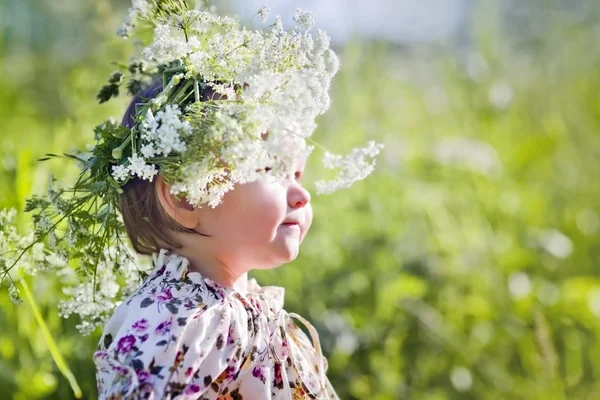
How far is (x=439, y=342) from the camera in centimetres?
215

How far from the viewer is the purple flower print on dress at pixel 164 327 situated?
1047 millimetres

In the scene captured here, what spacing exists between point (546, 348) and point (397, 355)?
0.40m

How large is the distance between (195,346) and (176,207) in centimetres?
21

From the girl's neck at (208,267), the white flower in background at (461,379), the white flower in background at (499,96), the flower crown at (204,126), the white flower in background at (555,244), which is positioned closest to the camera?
the flower crown at (204,126)

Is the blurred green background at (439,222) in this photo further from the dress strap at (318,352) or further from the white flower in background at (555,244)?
the dress strap at (318,352)

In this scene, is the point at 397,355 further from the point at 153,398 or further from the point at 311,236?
the point at 153,398

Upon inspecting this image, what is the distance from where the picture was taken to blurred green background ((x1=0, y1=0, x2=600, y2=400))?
188 cm

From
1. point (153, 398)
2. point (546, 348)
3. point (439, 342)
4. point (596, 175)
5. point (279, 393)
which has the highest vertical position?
point (153, 398)

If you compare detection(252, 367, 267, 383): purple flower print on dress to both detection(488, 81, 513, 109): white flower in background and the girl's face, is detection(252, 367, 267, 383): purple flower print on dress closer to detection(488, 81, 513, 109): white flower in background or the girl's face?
the girl's face

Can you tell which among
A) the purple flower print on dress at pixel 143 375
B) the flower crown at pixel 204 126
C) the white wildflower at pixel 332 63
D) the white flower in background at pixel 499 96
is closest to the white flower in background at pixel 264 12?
the flower crown at pixel 204 126

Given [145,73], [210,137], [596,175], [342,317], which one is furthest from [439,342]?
[210,137]

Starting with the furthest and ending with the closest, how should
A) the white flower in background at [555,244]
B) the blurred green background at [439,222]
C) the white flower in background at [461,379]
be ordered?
the white flower in background at [555,244], the white flower in background at [461,379], the blurred green background at [439,222]

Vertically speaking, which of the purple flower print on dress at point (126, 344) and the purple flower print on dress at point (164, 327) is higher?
the purple flower print on dress at point (126, 344)

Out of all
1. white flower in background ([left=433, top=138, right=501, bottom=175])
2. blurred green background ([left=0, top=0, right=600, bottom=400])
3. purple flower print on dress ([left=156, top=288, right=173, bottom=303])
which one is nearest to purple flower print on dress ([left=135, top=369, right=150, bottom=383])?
Result: purple flower print on dress ([left=156, top=288, right=173, bottom=303])
